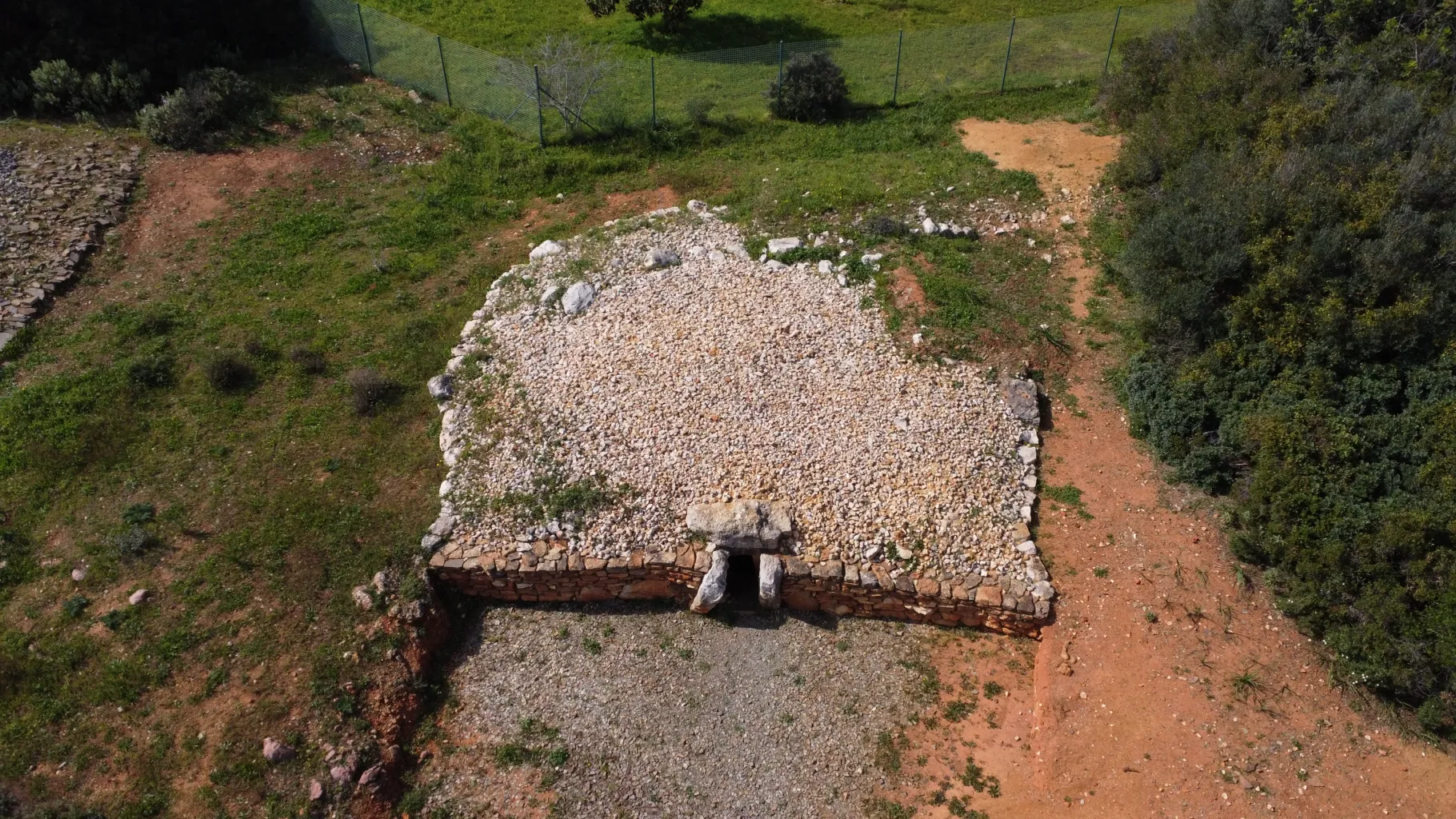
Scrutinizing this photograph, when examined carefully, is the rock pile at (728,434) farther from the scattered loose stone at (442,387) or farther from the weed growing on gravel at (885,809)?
the weed growing on gravel at (885,809)

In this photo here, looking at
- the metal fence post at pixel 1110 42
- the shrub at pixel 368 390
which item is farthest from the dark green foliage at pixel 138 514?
the metal fence post at pixel 1110 42

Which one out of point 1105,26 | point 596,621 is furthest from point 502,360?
point 1105,26

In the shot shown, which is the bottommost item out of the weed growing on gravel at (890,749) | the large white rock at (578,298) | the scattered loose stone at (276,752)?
the weed growing on gravel at (890,749)

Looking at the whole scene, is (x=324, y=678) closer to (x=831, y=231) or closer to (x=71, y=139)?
(x=831, y=231)

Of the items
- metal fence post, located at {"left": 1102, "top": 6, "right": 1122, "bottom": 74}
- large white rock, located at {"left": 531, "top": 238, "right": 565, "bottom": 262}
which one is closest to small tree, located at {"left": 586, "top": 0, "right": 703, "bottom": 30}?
metal fence post, located at {"left": 1102, "top": 6, "right": 1122, "bottom": 74}

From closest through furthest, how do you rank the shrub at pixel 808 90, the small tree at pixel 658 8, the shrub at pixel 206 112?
1. the shrub at pixel 206 112
2. the shrub at pixel 808 90
3. the small tree at pixel 658 8

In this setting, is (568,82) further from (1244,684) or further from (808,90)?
(1244,684)

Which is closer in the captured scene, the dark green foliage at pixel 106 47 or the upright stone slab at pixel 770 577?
the upright stone slab at pixel 770 577
